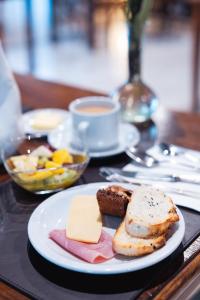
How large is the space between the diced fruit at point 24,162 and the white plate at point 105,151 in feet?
0.36

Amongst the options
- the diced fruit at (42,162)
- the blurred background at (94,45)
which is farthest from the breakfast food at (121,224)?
the blurred background at (94,45)

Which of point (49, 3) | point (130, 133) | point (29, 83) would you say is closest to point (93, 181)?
point (130, 133)

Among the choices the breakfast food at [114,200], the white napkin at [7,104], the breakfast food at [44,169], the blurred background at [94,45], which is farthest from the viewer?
the blurred background at [94,45]

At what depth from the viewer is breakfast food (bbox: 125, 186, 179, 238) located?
23.3 inches

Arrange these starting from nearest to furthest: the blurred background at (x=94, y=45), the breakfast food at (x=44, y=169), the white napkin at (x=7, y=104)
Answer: the breakfast food at (x=44, y=169), the white napkin at (x=7, y=104), the blurred background at (x=94, y=45)

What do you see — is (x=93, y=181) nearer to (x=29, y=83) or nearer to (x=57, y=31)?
(x=29, y=83)

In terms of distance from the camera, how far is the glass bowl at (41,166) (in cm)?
76

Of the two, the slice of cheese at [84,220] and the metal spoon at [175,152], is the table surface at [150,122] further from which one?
the slice of cheese at [84,220]

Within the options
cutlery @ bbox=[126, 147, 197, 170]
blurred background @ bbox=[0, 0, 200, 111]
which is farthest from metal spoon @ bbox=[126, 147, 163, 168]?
blurred background @ bbox=[0, 0, 200, 111]

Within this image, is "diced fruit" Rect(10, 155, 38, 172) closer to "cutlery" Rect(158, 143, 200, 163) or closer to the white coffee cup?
the white coffee cup

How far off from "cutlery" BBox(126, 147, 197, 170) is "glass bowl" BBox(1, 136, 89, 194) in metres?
0.10

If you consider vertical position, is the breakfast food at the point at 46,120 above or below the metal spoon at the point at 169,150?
above

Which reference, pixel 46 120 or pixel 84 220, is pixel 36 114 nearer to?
pixel 46 120

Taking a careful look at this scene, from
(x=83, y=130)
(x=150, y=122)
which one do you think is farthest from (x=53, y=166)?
(x=150, y=122)
